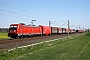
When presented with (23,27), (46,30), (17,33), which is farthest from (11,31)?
(46,30)

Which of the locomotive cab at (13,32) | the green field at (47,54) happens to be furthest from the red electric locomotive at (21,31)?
the green field at (47,54)

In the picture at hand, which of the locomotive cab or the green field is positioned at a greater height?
the locomotive cab

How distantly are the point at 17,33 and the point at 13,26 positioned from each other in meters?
2.31

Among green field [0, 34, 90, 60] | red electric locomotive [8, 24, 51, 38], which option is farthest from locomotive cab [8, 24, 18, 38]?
green field [0, 34, 90, 60]

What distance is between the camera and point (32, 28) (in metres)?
52.3

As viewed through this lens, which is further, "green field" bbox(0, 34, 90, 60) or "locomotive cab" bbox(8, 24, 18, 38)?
"locomotive cab" bbox(8, 24, 18, 38)

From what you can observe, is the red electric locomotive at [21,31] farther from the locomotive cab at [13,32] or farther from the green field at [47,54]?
the green field at [47,54]

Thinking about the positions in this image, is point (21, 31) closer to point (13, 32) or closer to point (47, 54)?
point (13, 32)

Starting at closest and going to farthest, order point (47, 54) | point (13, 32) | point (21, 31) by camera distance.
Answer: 1. point (47, 54)
2. point (13, 32)
3. point (21, 31)

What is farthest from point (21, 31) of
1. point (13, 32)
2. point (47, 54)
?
point (47, 54)

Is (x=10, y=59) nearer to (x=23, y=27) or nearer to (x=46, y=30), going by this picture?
(x=23, y=27)

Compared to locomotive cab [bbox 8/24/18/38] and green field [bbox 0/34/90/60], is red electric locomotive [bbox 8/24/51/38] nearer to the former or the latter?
locomotive cab [bbox 8/24/18/38]

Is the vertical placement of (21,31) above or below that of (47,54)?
above

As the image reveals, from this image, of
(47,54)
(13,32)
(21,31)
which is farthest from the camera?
(21,31)
